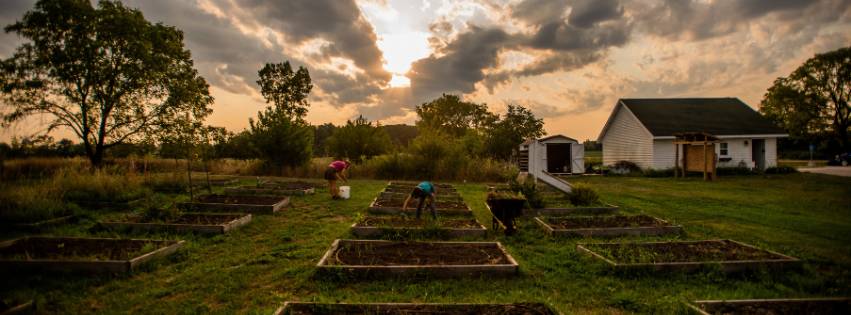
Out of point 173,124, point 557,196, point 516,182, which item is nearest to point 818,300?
point 516,182

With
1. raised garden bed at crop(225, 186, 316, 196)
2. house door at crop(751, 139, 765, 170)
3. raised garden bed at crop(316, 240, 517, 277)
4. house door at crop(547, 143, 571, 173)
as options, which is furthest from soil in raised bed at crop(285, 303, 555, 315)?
house door at crop(751, 139, 765, 170)

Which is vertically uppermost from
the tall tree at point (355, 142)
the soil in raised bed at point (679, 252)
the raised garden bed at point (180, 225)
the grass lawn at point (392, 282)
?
the tall tree at point (355, 142)

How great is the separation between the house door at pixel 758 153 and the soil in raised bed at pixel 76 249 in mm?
31144

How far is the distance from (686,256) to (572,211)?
3570 millimetres

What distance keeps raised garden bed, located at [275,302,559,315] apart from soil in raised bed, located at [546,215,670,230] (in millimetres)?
3723

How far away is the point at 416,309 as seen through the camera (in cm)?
332

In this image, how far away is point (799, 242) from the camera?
19.6 ft

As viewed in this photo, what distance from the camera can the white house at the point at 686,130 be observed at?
21906 millimetres

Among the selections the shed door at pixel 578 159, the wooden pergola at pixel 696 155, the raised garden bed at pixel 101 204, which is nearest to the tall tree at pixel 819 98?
the wooden pergola at pixel 696 155

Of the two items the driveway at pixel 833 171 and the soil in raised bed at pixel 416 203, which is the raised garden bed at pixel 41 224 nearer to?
the soil in raised bed at pixel 416 203

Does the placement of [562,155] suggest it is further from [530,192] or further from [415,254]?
[415,254]

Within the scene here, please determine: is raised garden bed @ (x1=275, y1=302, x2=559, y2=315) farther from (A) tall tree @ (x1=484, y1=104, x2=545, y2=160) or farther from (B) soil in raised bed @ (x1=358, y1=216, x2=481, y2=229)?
(A) tall tree @ (x1=484, y1=104, x2=545, y2=160)

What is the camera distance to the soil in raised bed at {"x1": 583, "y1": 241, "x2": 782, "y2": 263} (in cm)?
486

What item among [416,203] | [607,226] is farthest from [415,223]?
[607,226]
